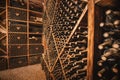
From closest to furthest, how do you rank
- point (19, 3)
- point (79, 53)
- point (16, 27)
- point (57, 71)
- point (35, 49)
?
point (79, 53) < point (57, 71) < point (16, 27) < point (19, 3) < point (35, 49)

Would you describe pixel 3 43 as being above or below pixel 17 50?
above

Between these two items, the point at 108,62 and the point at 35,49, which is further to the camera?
the point at 35,49

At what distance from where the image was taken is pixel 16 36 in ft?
11.6

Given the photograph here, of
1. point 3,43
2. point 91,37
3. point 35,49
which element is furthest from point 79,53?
point 3,43

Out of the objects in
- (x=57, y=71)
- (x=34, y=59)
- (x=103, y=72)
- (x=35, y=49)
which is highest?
(x=103, y=72)

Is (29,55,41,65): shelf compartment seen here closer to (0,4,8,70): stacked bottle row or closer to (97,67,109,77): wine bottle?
(0,4,8,70): stacked bottle row

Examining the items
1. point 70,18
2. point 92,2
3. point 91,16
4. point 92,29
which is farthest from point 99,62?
point 70,18

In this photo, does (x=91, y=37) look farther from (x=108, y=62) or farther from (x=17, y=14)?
(x=17, y=14)

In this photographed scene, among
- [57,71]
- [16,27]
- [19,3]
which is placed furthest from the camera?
[19,3]

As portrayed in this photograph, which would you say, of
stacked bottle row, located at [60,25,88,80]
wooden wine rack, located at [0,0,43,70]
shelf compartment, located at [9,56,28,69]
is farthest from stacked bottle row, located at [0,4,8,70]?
stacked bottle row, located at [60,25,88,80]

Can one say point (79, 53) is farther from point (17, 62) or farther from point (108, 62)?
point (17, 62)

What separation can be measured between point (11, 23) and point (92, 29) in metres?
3.22

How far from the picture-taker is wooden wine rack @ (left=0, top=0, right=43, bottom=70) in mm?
3391

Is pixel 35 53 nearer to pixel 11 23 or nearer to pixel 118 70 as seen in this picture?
pixel 11 23
